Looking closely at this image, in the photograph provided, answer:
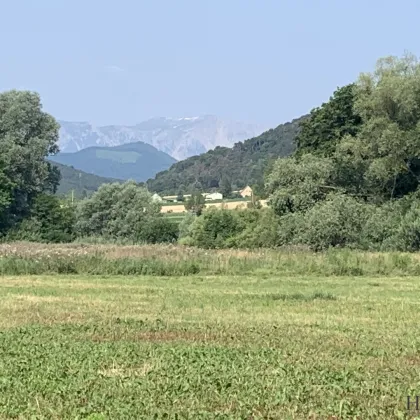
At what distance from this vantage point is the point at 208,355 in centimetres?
1003

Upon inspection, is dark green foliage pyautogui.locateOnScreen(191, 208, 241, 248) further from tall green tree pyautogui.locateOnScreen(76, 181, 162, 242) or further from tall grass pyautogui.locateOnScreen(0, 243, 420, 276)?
tall grass pyautogui.locateOnScreen(0, 243, 420, 276)

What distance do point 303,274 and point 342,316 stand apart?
14.1 m

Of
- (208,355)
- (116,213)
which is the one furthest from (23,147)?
(208,355)

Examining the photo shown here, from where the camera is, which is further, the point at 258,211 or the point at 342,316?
the point at 258,211

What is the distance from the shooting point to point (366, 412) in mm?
7129

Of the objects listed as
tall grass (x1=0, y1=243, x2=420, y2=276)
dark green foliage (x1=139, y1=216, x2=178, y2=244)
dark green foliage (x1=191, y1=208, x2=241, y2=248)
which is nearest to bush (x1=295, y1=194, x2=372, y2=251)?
tall grass (x1=0, y1=243, x2=420, y2=276)

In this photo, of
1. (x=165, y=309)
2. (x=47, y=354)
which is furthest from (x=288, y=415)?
(x=165, y=309)

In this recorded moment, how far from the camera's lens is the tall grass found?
29.3m

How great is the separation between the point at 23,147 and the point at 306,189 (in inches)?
1218

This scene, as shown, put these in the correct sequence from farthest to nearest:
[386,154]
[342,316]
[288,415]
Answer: [386,154] → [342,316] → [288,415]

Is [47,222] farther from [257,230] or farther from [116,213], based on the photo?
[257,230]

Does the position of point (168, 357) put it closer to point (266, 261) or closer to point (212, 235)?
point (266, 261)

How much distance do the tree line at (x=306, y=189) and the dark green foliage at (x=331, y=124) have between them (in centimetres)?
11

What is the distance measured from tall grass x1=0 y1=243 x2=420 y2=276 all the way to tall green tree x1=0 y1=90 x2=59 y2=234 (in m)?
41.0
